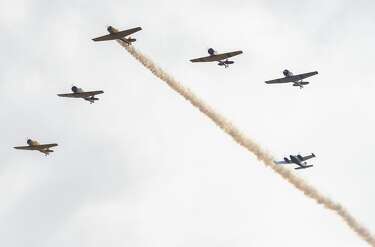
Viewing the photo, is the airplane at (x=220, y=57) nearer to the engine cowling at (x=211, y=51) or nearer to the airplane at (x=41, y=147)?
the engine cowling at (x=211, y=51)

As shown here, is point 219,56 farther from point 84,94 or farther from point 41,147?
point 41,147

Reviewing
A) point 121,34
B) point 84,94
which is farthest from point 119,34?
point 84,94

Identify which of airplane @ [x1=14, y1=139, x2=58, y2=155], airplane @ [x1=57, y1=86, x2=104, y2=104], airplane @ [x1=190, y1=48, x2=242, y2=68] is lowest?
airplane @ [x1=14, y1=139, x2=58, y2=155]

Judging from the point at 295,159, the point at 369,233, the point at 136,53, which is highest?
the point at 136,53

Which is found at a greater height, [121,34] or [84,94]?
[121,34]

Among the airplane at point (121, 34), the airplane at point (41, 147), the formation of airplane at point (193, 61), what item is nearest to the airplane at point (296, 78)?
the formation of airplane at point (193, 61)

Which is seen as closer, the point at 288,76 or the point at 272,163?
the point at 272,163

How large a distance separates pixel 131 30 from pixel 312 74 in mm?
32448

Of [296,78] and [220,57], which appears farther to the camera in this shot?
[296,78]

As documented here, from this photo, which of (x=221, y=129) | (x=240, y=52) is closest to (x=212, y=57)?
(x=240, y=52)

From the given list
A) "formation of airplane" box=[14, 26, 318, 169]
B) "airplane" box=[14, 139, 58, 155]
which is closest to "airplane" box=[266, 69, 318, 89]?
"formation of airplane" box=[14, 26, 318, 169]

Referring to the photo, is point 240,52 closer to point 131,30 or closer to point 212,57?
point 212,57

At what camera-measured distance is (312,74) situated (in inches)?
6043

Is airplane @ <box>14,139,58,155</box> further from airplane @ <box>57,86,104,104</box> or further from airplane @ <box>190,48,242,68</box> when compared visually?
airplane @ <box>190,48,242,68</box>
